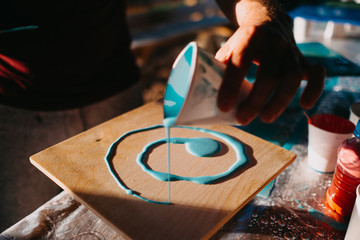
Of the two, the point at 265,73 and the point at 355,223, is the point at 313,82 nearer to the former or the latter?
the point at 265,73

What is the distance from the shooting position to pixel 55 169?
0.78m

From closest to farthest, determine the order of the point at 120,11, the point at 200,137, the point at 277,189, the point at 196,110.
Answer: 1. the point at 196,110
2. the point at 277,189
3. the point at 200,137
4. the point at 120,11

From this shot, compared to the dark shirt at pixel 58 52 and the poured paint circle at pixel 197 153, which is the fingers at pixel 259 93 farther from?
the dark shirt at pixel 58 52

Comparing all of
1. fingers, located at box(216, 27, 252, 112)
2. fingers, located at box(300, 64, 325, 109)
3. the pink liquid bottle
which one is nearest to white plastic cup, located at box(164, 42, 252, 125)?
fingers, located at box(216, 27, 252, 112)

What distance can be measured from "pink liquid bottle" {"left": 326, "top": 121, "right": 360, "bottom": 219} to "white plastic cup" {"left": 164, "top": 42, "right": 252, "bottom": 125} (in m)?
0.27

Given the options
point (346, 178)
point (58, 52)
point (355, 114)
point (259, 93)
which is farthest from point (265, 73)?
point (58, 52)

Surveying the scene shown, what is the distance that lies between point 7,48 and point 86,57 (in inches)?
11.1

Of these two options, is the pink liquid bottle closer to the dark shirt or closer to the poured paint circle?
the poured paint circle

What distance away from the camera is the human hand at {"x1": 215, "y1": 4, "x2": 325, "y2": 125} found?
563 millimetres

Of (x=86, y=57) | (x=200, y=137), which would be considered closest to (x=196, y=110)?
(x=200, y=137)

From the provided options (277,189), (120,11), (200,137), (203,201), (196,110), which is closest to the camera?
(196,110)

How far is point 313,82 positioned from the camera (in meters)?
0.63

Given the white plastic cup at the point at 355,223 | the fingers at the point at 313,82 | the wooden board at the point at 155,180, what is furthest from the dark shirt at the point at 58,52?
the white plastic cup at the point at 355,223

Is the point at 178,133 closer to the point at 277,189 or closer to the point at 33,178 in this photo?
the point at 277,189
